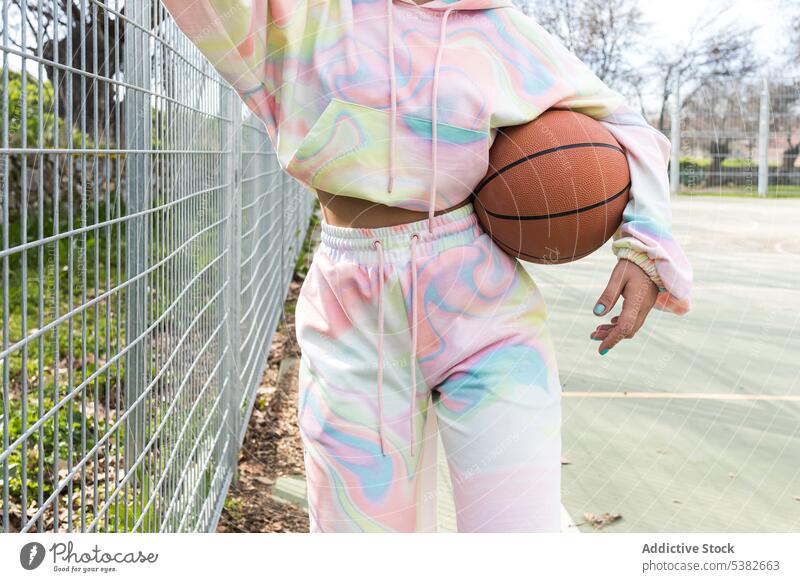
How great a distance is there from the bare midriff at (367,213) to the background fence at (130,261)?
13.9 inches

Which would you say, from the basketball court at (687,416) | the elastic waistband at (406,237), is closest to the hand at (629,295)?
the elastic waistband at (406,237)

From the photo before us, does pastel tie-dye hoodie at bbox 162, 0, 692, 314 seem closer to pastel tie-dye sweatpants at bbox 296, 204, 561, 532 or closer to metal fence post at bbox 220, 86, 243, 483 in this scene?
pastel tie-dye sweatpants at bbox 296, 204, 561, 532

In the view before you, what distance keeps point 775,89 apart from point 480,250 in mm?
2798

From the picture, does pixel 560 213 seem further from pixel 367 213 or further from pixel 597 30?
pixel 597 30

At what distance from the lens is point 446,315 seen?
1.52 m

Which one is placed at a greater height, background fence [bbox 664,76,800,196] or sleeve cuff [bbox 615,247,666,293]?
background fence [bbox 664,76,800,196]

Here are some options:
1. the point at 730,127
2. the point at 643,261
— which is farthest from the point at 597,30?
the point at 643,261

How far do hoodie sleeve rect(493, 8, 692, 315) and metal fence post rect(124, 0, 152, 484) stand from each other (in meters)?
0.65

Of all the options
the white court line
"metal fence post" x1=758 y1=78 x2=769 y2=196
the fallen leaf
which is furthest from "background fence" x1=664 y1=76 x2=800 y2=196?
the fallen leaf

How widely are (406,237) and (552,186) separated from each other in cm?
27

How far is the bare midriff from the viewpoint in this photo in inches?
61.0
